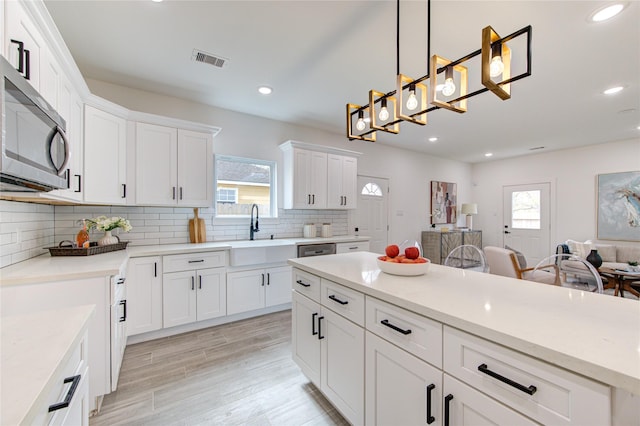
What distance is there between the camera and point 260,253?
3303mm

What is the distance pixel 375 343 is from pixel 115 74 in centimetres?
357

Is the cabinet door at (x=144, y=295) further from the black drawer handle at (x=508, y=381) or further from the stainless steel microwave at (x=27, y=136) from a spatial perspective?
the black drawer handle at (x=508, y=381)

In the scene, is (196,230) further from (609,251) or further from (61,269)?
(609,251)

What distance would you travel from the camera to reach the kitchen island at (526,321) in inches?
28.1

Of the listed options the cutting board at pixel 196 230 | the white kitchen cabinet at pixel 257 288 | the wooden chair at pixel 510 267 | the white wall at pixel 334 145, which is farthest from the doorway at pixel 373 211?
the cutting board at pixel 196 230

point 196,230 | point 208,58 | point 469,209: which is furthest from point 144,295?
point 469,209

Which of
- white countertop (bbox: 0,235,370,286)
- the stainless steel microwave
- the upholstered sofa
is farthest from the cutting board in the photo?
the upholstered sofa

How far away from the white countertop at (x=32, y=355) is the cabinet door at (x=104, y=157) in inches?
76.3

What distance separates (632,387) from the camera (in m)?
0.63

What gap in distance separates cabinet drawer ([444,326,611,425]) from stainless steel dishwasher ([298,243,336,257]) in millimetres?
2740

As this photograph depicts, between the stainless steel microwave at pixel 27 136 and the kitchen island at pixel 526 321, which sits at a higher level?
the stainless steel microwave at pixel 27 136

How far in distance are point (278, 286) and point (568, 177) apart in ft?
22.0

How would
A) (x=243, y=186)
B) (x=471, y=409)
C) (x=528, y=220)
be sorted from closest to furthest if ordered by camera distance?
(x=471, y=409)
(x=243, y=186)
(x=528, y=220)

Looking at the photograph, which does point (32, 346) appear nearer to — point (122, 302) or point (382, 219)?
point (122, 302)
